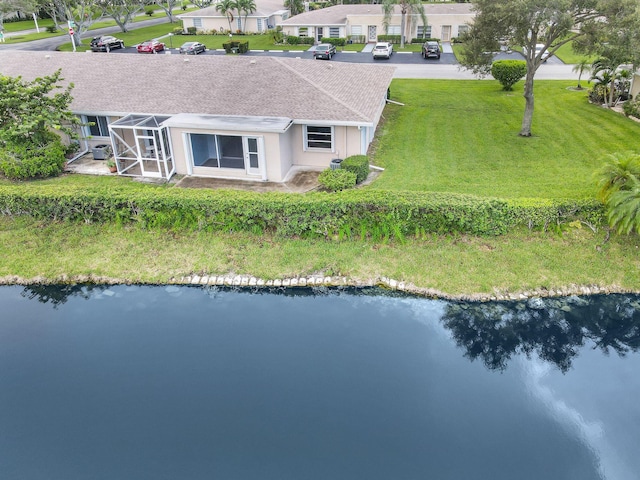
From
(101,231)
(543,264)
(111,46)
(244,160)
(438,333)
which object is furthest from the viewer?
(111,46)

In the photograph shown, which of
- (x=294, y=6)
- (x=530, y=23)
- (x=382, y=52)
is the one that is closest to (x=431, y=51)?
(x=382, y=52)

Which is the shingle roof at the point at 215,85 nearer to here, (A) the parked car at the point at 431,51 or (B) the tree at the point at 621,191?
(B) the tree at the point at 621,191

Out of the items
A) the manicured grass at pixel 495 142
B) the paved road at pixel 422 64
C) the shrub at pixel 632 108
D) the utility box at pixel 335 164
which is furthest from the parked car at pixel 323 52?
the utility box at pixel 335 164

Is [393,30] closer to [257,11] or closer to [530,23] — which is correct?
[257,11]

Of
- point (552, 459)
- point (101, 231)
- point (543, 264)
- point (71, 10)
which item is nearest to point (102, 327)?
point (101, 231)

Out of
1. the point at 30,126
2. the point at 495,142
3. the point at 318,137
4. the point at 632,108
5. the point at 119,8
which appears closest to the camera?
the point at 30,126

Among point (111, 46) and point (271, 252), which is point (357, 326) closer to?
point (271, 252)
